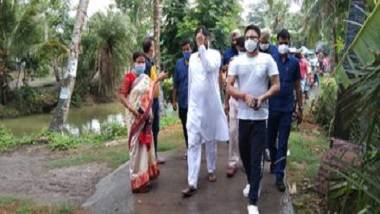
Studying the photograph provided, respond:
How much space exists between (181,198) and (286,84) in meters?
1.77

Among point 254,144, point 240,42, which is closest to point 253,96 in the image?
point 254,144

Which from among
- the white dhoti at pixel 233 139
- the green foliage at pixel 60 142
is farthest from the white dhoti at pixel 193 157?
the green foliage at pixel 60 142

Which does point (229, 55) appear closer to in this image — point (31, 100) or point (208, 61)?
point (208, 61)

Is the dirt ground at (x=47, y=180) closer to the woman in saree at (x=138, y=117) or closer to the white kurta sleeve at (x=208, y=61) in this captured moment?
the woman in saree at (x=138, y=117)

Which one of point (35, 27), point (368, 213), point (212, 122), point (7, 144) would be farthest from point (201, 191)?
point (35, 27)

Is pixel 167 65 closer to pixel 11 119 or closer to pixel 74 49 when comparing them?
pixel 74 49

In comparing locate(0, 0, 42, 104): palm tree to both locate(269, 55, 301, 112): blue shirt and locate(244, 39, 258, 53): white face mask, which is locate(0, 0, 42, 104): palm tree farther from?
locate(244, 39, 258, 53): white face mask

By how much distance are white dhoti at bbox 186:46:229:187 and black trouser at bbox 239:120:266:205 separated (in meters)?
0.98

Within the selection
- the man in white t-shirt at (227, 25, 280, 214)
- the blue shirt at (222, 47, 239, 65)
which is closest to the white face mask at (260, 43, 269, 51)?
the blue shirt at (222, 47, 239, 65)

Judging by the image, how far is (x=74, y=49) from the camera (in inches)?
524

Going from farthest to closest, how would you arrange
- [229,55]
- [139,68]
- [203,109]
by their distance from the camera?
[229,55] → [139,68] → [203,109]

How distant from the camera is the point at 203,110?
255 inches

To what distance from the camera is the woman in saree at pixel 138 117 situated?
21.3 feet

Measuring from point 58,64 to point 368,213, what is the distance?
25701 mm
